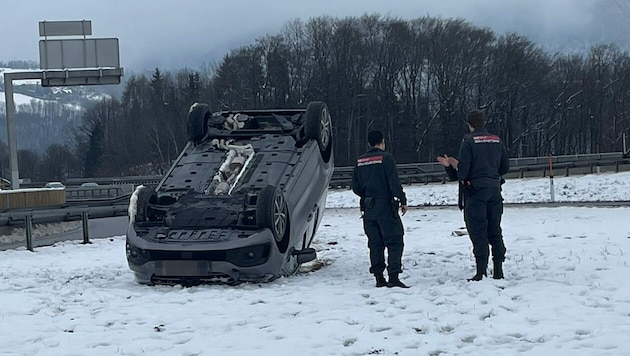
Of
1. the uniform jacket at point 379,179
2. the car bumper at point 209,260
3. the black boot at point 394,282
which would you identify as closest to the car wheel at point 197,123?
the car bumper at point 209,260

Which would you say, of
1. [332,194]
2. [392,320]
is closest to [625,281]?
[392,320]

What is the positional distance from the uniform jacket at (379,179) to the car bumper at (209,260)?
1.13m

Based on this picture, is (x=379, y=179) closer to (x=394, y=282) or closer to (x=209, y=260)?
(x=394, y=282)

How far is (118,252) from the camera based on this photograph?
41.7ft

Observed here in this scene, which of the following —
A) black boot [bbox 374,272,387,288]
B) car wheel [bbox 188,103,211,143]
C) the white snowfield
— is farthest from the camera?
car wheel [bbox 188,103,211,143]

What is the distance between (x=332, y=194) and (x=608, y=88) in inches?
1869

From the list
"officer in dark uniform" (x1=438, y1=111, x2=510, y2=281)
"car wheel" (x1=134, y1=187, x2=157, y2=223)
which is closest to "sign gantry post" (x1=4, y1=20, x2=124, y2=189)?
"car wheel" (x1=134, y1=187, x2=157, y2=223)

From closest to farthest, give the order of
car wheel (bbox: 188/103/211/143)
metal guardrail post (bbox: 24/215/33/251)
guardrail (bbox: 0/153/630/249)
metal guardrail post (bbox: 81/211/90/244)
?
car wheel (bbox: 188/103/211/143) < metal guardrail post (bbox: 24/215/33/251) < guardrail (bbox: 0/153/630/249) < metal guardrail post (bbox: 81/211/90/244)

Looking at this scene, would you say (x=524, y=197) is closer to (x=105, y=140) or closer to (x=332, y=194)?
(x=332, y=194)

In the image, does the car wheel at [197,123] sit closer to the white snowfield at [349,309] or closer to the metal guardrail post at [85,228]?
the white snowfield at [349,309]

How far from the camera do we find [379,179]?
790 cm

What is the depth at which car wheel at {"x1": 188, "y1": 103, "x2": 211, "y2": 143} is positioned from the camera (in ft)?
32.7

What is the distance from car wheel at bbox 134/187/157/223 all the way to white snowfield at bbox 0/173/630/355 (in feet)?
2.51

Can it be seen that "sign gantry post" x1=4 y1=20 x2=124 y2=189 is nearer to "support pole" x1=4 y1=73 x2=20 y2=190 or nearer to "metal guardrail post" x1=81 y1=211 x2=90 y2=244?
"support pole" x1=4 y1=73 x2=20 y2=190
